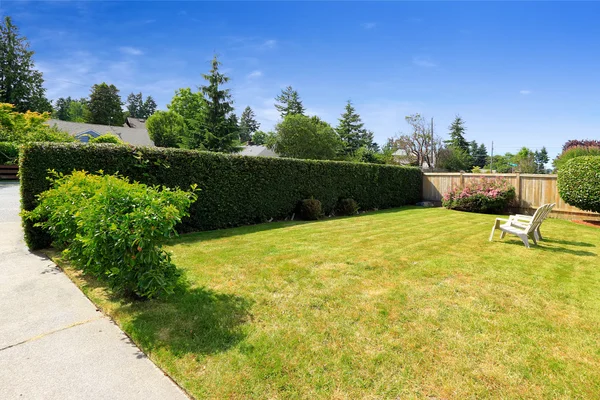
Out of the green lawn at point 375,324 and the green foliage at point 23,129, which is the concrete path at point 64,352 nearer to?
the green lawn at point 375,324

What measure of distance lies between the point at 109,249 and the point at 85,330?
0.81 meters

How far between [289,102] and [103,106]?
30.5m

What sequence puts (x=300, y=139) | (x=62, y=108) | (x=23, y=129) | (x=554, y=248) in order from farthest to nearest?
(x=62, y=108)
(x=300, y=139)
(x=23, y=129)
(x=554, y=248)

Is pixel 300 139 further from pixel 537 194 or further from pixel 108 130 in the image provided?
pixel 108 130

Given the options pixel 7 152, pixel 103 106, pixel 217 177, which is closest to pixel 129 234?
pixel 217 177

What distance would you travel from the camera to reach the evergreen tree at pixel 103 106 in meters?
45.2

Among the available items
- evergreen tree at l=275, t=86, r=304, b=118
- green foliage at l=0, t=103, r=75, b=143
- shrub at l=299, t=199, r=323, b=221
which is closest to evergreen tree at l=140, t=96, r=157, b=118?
evergreen tree at l=275, t=86, r=304, b=118

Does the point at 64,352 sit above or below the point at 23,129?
below

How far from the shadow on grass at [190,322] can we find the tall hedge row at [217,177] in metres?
4.14

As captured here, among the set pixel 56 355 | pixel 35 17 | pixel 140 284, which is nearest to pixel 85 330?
pixel 56 355

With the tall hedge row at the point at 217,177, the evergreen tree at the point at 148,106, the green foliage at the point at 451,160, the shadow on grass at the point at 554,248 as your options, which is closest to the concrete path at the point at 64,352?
the tall hedge row at the point at 217,177

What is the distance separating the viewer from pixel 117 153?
660cm

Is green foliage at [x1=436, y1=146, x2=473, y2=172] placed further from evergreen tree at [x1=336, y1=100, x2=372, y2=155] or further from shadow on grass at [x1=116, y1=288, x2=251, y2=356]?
shadow on grass at [x1=116, y1=288, x2=251, y2=356]

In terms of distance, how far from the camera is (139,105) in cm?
7475
